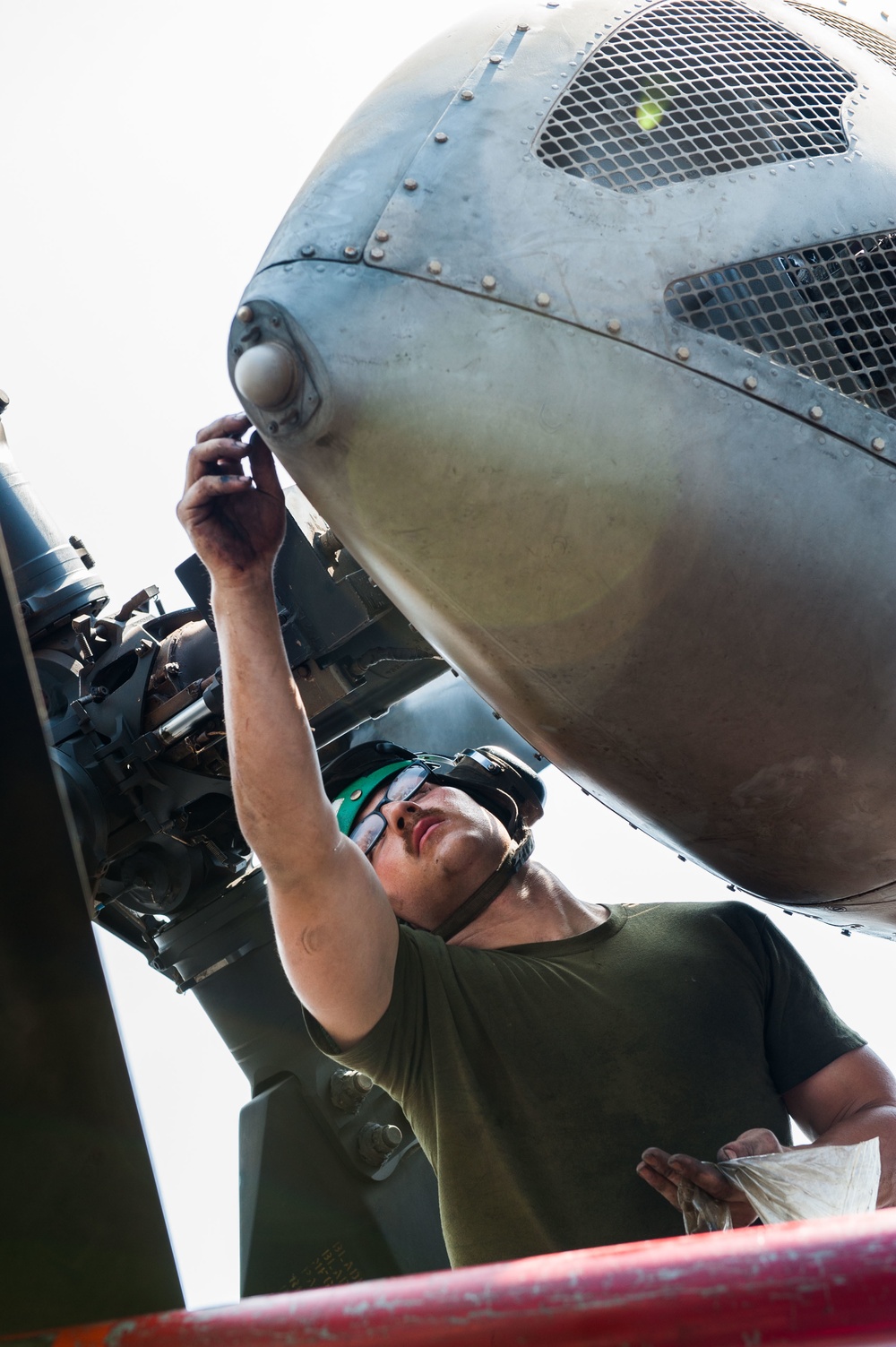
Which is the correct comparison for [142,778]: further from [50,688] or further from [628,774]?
[628,774]

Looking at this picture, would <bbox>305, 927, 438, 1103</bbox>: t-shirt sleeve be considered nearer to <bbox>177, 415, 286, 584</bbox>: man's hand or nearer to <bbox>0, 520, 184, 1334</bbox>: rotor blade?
<bbox>177, 415, 286, 584</bbox>: man's hand

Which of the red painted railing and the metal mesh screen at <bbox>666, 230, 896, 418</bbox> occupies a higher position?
the metal mesh screen at <bbox>666, 230, 896, 418</bbox>

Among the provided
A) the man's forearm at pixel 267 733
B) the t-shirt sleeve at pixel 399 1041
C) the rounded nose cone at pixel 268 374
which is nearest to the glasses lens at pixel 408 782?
the t-shirt sleeve at pixel 399 1041

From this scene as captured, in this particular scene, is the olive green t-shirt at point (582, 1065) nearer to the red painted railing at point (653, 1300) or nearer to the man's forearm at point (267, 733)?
the man's forearm at point (267, 733)

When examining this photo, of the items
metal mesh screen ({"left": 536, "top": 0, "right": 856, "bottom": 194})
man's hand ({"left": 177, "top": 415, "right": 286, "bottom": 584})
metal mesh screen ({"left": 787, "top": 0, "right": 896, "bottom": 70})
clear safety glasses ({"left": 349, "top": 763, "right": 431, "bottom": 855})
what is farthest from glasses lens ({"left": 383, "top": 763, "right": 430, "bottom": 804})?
metal mesh screen ({"left": 787, "top": 0, "right": 896, "bottom": 70})

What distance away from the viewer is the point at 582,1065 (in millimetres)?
2791

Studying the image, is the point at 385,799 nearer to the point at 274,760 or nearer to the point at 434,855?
the point at 434,855

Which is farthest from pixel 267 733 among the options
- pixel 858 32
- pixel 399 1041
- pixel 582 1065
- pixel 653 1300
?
pixel 858 32

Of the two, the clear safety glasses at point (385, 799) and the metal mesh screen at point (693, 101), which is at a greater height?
the metal mesh screen at point (693, 101)

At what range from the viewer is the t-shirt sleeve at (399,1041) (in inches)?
111

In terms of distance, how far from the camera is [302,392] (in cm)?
194

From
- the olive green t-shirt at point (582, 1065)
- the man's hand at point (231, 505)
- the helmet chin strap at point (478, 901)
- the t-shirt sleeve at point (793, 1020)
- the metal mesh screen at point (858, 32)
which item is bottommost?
the t-shirt sleeve at point (793, 1020)

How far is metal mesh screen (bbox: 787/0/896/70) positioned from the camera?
2451mm

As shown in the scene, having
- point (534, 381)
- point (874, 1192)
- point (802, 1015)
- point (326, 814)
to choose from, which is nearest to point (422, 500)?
point (534, 381)
